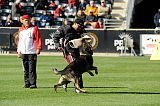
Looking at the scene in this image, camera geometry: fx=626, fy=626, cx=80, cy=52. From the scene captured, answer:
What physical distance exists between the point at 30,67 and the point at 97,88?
1734 mm

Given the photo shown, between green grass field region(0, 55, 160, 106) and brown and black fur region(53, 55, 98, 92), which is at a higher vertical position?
brown and black fur region(53, 55, 98, 92)

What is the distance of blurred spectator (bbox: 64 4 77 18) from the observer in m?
34.2

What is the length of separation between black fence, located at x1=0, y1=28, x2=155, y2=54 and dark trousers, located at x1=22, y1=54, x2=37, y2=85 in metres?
14.7

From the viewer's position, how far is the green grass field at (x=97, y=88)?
12.6 metres

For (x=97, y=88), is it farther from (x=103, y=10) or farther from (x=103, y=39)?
(x=103, y=10)

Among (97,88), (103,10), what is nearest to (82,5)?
(103,10)

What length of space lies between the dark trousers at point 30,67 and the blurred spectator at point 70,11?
18948mm

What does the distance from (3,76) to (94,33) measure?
12166mm

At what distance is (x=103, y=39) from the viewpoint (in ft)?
98.5

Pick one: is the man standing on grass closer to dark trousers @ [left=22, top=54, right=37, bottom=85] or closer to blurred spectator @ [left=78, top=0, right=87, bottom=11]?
Result: dark trousers @ [left=22, top=54, right=37, bottom=85]

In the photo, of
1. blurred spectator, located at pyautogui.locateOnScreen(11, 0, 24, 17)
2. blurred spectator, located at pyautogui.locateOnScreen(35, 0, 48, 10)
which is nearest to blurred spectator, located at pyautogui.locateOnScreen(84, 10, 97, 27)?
blurred spectator, located at pyautogui.locateOnScreen(35, 0, 48, 10)

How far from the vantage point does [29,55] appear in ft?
49.6

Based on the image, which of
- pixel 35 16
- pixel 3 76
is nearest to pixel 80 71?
pixel 3 76

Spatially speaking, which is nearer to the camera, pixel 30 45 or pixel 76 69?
pixel 76 69
